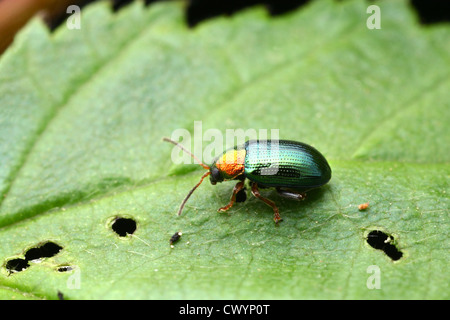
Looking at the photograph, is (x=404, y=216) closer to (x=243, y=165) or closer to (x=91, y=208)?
(x=243, y=165)

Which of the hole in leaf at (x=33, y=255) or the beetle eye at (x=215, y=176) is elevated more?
the beetle eye at (x=215, y=176)

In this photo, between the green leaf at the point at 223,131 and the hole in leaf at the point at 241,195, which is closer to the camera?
the green leaf at the point at 223,131

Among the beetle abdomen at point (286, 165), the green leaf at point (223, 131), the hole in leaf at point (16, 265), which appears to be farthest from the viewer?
the beetle abdomen at point (286, 165)

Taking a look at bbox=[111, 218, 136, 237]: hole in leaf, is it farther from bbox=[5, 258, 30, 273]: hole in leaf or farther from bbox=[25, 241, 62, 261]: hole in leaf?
bbox=[5, 258, 30, 273]: hole in leaf

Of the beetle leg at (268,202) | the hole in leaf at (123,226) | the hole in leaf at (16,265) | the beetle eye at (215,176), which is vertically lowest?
the hole in leaf at (16,265)

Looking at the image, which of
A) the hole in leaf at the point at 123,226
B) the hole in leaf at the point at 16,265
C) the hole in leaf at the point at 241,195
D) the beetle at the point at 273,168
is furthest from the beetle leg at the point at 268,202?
the hole in leaf at the point at 16,265

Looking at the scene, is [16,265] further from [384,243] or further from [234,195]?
[384,243]

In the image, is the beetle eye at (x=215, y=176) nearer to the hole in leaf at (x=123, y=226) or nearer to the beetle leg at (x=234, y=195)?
the beetle leg at (x=234, y=195)


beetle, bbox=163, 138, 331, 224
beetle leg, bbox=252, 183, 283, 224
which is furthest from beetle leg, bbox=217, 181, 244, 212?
beetle leg, bbox=252, 183, 283, 224
